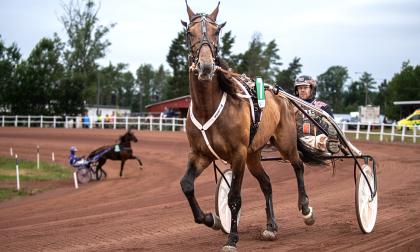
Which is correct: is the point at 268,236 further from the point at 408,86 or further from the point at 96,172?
the point at 408,86

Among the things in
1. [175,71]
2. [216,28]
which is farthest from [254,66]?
[216,28]

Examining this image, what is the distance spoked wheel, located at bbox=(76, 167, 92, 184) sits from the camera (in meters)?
19.3

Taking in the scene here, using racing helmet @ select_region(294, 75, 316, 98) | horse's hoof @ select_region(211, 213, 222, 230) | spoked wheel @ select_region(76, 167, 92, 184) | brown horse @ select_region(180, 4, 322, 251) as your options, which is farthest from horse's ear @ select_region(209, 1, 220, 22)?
spoked wheel @ select_region(76, 167, 92, 184)

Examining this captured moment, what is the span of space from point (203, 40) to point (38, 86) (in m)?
46.4

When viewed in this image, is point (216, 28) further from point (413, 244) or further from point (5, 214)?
point (5, 214)

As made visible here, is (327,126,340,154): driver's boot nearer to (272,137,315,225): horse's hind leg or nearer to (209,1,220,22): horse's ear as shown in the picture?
(272,137,315,225): horse's hind leg

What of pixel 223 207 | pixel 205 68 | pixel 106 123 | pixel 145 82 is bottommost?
pixel 223 207

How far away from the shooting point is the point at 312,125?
28.8ft

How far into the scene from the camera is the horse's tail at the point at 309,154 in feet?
28.1

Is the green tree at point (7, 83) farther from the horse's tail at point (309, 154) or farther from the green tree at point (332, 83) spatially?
the green tree at point (332, 83)

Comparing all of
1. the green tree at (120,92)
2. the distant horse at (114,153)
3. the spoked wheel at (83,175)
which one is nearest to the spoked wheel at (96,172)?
the distant horse at (114,153)

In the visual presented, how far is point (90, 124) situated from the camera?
43750 millimetres

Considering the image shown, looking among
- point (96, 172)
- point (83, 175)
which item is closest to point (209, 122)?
point (83, 175)

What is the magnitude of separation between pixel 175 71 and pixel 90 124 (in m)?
37.9
